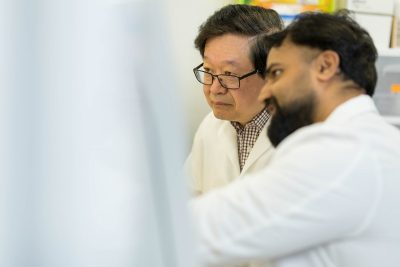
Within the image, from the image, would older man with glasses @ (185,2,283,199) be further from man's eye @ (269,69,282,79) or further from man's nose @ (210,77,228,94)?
man's eye @ (269,69,282,79)

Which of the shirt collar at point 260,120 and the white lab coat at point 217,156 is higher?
the shirt collar at point 260,120

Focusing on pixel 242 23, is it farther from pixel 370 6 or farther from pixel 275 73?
pixel 370 6

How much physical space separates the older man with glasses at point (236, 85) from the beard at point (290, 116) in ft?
1.09

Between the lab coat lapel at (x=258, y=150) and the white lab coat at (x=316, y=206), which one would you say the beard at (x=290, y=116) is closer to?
the white lab coat at (x=316, y=206)

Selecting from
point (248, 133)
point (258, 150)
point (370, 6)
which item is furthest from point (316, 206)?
point (370, 6)

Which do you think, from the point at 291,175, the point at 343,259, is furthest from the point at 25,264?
the point at 343,259

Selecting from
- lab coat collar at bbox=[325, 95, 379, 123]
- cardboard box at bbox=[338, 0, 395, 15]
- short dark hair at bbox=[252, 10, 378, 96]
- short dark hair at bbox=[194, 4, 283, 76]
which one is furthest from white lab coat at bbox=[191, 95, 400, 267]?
cardboard box at bbox=[338, 0, 395, 15]

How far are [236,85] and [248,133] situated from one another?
0.15 m

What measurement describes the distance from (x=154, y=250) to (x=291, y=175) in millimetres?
273

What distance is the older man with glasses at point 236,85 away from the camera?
4.16ft

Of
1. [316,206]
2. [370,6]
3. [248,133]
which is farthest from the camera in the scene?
[370,6]

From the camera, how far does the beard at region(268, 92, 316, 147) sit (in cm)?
84

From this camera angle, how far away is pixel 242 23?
1284 millimetres

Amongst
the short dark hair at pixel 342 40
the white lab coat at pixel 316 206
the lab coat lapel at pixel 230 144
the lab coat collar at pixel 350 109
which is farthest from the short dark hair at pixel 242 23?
the white lab coat at pixel 316 206
